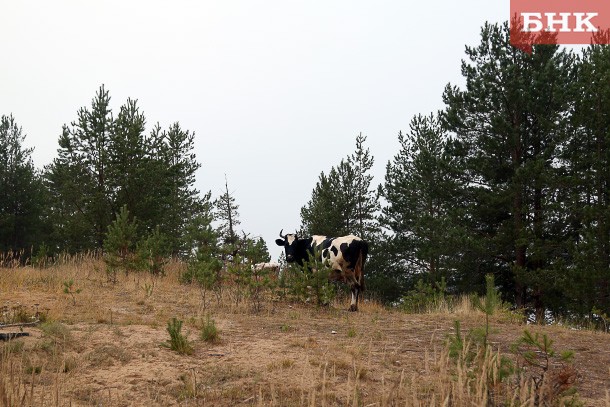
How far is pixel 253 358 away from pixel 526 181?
51.0 feet

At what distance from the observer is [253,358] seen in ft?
19.1

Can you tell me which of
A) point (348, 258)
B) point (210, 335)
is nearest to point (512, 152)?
point (348, 258)

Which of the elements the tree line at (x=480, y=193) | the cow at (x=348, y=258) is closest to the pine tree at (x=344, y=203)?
the tree line at (x=480, y=193)

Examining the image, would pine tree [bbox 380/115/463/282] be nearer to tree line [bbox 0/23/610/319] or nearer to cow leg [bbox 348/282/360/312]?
tree line [bbox 0/23/610/319]

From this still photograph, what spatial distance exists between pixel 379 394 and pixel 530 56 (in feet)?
62.7

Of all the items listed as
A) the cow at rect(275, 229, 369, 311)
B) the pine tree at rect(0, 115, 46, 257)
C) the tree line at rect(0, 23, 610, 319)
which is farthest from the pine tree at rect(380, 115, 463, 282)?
the pine tree at rect(0, 115, 46, 257)

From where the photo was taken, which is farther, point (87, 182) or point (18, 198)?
point (18, 198)

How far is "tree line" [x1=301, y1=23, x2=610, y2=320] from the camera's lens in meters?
16.5

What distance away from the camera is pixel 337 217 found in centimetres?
2862

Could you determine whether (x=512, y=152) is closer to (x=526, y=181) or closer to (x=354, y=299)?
(x=526, y=181)

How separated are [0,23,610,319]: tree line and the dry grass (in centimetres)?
338

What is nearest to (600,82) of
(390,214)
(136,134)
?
(390,214)

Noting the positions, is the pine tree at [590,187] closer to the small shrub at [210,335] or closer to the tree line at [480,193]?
the tree line at [480,193]

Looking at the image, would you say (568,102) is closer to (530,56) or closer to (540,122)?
(540,122)
